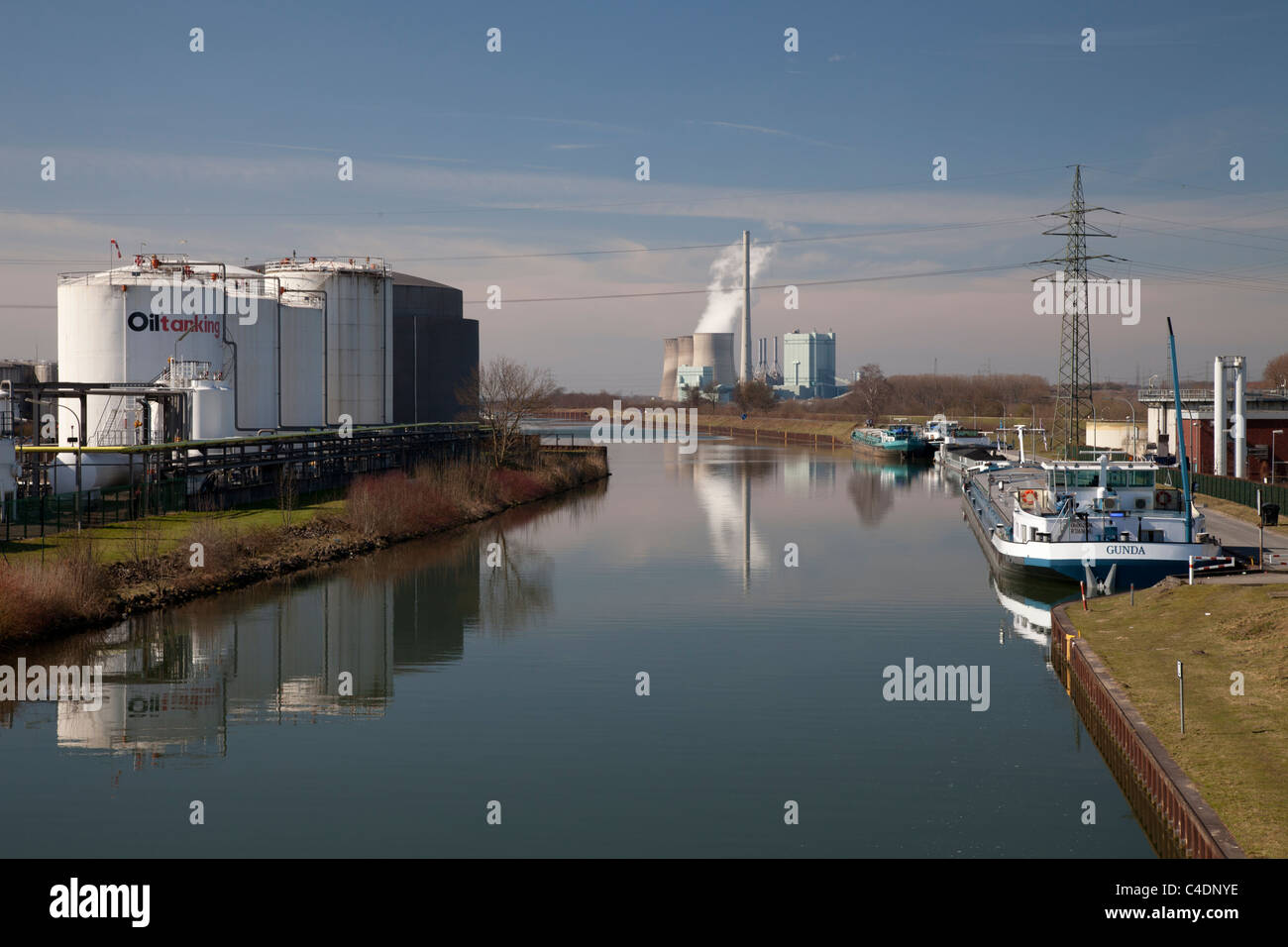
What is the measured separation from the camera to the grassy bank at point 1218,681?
44.0 feet

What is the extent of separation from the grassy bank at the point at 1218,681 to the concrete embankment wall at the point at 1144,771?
0.59ft

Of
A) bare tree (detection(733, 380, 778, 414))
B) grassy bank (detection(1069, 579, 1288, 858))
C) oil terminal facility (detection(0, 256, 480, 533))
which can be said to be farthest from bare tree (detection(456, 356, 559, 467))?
bare tree (detection(733, 380, 778, 414))

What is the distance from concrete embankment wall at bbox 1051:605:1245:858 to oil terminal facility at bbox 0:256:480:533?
27572 mm

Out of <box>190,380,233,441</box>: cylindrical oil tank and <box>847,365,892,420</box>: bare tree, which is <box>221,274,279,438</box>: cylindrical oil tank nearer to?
<box>190,380,233,441</box>: cylindrical oil tank

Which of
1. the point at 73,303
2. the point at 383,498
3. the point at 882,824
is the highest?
the point at 73,303

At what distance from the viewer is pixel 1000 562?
36.7 meters

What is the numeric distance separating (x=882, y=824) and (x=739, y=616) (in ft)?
49.7

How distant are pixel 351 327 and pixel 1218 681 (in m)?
55.8

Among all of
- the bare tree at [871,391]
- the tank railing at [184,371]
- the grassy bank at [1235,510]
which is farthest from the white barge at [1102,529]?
the bare tree at [871,391]

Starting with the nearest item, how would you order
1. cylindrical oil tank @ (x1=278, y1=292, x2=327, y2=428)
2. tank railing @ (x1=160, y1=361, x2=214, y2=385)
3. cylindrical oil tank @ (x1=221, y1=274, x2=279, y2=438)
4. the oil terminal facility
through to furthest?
the oil terminal facility
tank railing @ (x1=160, y1=361, x2=214, y2=385)
cylindrical oil tank @ (x1=221, y1=274, x2=279, y2=438)
cylindrical oil tank @ (x1=278, y1=292, x2=327, y2=428)

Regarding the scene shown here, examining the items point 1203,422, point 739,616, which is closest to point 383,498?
point 739,616

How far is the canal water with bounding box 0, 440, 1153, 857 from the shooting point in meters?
16.2

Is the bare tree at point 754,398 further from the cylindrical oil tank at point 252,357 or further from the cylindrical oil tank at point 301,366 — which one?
the cylindrical oil tank at point 252,357
